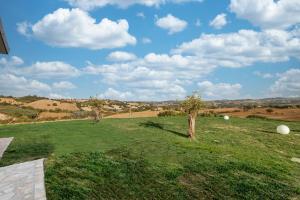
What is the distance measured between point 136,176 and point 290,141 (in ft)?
41.7

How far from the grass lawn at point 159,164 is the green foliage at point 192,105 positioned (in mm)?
1629

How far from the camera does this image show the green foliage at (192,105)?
23.0 meters

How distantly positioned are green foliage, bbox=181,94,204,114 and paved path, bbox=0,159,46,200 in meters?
10.5

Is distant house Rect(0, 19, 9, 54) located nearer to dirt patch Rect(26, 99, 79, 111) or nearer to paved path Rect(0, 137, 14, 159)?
paved path Rect(0, 137, 14, 159)

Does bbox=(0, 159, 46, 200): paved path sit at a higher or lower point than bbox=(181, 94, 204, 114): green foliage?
lower

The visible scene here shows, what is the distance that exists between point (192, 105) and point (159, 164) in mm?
8738

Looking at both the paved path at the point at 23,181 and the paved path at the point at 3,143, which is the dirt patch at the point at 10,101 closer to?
the paved path at the point at 3,143

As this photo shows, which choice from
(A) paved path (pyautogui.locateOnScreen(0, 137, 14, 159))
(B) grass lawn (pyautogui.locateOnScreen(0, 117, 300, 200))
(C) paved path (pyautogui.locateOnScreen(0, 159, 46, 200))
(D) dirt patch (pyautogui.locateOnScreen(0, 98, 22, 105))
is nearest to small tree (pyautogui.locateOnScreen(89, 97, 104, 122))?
(B) grass lawn (pyautogui.locateOnScreen(0, 117, 300, 200))

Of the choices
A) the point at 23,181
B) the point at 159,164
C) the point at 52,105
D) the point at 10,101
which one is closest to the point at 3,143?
the point at 23,181

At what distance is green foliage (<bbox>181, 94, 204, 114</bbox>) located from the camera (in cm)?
2295

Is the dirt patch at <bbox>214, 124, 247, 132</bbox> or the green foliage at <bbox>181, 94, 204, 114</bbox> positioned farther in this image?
the dirt patch at <bbox>214, 124, 247, 132</bbox>

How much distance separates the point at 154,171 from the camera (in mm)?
13875

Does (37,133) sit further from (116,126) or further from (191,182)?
(191,182)

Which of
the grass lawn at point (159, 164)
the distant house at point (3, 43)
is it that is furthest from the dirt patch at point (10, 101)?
the distant house at point (3, 43)
